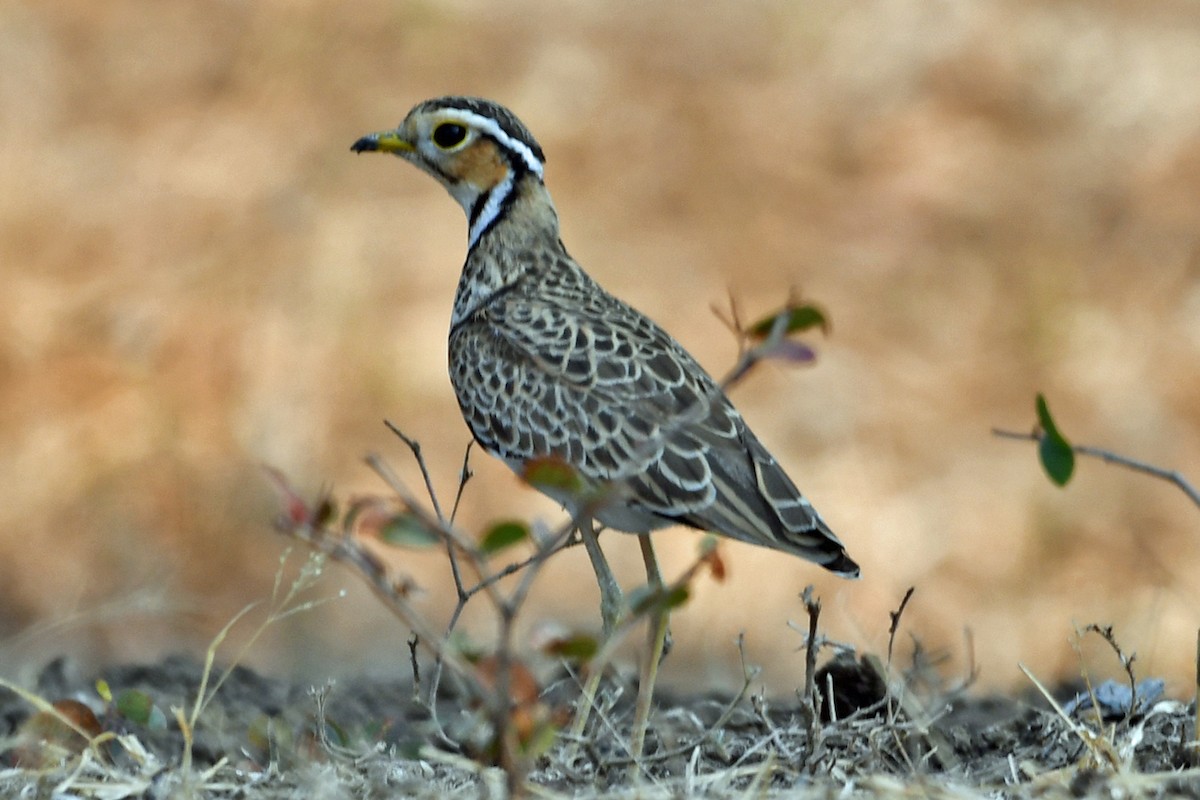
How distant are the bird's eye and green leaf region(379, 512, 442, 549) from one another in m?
2.59

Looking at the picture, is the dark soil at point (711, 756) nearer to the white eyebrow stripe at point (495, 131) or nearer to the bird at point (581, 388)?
the bird at point (581, 388)

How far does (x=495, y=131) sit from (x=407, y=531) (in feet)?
8.57

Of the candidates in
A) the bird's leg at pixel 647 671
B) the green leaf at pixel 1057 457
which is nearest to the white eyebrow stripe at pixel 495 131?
the bird's leg at pixel 647 671

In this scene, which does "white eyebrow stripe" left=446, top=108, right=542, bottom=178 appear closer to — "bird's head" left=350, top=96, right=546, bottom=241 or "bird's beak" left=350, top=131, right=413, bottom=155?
"bird's head" left=350, top=96, right=546, bottom=241

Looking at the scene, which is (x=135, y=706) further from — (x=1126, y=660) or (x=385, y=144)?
(x=1126, y=660)

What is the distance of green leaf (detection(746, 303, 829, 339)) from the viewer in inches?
119

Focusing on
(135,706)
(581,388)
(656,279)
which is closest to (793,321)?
(581,388)

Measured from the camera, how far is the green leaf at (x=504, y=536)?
2.92m

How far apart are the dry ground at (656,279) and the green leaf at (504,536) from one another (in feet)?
11.6

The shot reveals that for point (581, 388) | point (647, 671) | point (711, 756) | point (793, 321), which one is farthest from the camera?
point (581, 388)

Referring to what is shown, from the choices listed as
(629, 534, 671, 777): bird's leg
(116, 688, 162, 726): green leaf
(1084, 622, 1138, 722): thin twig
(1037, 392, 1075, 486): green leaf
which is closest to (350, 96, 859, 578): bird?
(629, 534, 671, 777): bird's leg

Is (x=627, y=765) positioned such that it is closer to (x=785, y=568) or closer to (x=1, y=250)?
(x=785, y=568)

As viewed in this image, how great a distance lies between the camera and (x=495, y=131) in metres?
5.36

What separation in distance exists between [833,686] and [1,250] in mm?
6295
